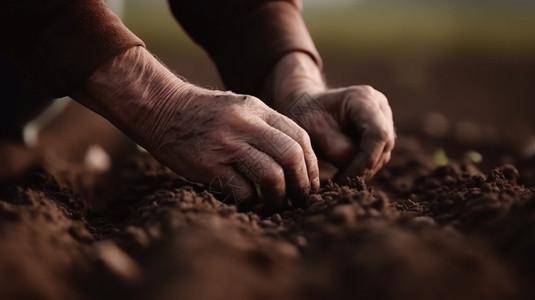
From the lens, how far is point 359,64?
8.17m

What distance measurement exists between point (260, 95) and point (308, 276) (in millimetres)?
1423

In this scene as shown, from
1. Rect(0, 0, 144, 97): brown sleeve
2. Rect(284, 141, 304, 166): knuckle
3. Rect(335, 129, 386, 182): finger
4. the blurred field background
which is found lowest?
the blurred field background

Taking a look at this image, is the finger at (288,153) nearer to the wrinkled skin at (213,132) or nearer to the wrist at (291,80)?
the wrinkled skin at (213,132)

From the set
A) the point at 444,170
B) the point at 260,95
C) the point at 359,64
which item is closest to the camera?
the point at 444,170

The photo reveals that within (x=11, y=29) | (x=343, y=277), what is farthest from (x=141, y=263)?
(x=11, y=29)

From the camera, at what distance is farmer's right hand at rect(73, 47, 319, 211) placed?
158 cm

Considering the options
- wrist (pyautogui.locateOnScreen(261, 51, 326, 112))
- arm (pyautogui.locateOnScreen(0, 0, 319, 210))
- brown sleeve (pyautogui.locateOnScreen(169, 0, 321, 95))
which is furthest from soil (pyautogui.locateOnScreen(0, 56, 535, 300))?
brown sleeve (pyautogui.locateOnScreen(169, 0, 321, 95))

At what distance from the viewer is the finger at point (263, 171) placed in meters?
1.56

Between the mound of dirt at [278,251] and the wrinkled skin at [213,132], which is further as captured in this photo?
the wrinkled skin at [213,132]

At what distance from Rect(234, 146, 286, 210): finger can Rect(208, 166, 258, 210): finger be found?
22mm

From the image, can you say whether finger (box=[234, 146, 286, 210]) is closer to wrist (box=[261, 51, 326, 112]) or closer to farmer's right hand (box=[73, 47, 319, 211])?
farmer's right hand (box=[73, 47, 319, 211])

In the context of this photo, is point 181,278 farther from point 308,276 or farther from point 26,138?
point 26,138

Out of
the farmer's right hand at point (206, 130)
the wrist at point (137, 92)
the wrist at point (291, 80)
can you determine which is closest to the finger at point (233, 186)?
the farmer's right hand at point (206, 130)

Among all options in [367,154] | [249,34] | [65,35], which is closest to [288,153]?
[367,154]
